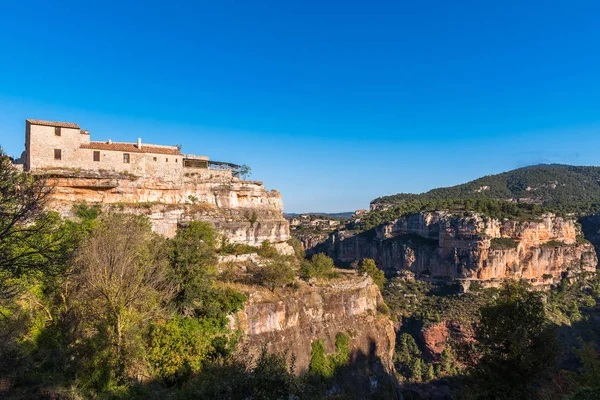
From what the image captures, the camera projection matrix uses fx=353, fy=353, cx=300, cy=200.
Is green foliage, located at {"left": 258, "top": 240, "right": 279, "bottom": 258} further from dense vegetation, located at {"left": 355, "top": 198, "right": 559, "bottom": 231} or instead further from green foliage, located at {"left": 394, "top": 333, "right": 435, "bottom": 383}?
dense vegetation, located at {"left": 355, "top": 198, "right": 559, "bottom": 231}

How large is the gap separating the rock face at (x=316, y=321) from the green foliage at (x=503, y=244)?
1944 inches

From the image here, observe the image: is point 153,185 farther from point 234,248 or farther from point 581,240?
point 581,240

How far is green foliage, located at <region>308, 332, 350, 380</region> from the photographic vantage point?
28641mm

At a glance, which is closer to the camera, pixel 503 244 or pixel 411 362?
pixel 411 362

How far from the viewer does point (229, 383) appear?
11438 mm

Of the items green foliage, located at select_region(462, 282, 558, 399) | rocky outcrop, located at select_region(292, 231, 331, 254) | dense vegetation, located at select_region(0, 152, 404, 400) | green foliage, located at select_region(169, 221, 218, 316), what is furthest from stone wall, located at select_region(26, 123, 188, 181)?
rocky outcrop, located at select_region(292, 231, 331, 254)

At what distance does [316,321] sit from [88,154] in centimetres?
2489

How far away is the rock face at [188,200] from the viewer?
98.9ft

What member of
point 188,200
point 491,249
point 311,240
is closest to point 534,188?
point 491,249

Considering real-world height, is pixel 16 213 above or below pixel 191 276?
above

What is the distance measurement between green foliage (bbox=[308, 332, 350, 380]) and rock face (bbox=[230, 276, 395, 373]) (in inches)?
15.8

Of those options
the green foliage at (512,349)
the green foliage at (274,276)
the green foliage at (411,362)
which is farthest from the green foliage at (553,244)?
the green foliage at (512,349)

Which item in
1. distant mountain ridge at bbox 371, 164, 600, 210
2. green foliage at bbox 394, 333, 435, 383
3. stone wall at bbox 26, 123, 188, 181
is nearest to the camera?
stone wall at bbox 26, 123, 188, 181

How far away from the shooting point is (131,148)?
33.1 m
